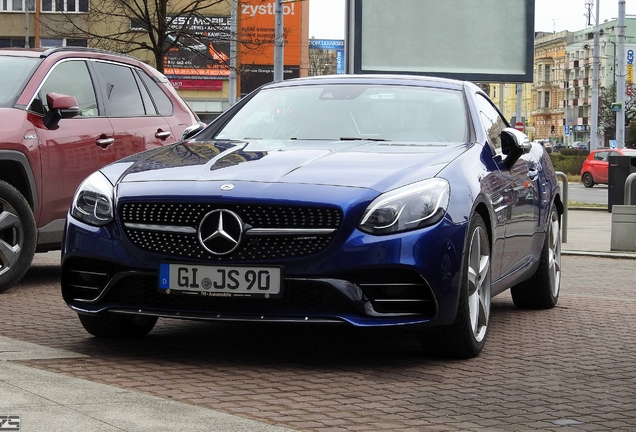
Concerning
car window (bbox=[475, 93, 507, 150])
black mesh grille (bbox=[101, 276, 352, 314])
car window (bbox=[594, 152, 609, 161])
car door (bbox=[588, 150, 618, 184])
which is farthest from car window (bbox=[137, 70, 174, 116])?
car window (bbox=[594, 152, 609, 161])

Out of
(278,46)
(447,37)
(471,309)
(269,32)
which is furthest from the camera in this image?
(269,32)

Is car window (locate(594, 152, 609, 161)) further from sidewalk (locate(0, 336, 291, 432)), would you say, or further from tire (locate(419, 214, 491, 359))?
sidewalk (locate(0, 336, 291, 432))

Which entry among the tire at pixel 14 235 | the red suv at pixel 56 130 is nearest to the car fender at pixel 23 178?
the red suv at pixel 56 130

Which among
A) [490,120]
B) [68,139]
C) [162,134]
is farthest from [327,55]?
[490,120]

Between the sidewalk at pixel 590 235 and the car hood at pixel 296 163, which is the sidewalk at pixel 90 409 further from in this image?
the sidewalk at pixel 590 235

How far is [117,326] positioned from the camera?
6234 mm

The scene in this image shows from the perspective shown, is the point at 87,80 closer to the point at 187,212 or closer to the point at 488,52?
the point at 187,212

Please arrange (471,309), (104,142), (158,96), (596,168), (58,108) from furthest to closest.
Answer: (596,168) → (158,96) → (104,142) → (58,108) → (471,309)

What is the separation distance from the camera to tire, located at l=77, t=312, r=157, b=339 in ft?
20.4

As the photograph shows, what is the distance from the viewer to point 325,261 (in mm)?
5348

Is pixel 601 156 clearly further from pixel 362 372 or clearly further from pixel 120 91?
pixel 362 372

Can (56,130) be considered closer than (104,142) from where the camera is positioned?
Yes

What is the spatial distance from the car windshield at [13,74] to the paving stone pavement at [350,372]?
1775 millimetres

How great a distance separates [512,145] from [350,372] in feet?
6.68
